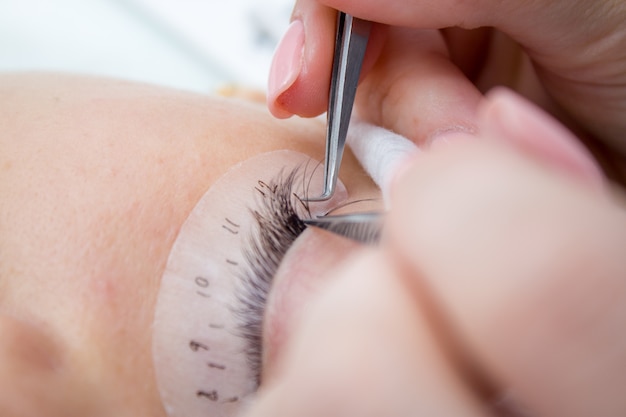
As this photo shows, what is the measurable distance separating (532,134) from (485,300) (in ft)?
0.34

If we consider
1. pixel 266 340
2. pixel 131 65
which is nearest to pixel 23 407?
pixel 266 340

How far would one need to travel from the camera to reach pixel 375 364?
30cm

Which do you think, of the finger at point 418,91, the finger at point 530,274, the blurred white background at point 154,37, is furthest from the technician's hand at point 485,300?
the blurred white background at point 154,37

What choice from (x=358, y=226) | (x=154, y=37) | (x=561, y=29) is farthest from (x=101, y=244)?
(x=154, y=37)

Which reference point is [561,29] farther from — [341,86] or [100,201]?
[100,201]

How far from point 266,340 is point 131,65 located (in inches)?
40.2

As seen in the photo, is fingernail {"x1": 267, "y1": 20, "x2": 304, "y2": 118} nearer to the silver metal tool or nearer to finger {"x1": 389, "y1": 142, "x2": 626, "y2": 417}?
the silver metal tool

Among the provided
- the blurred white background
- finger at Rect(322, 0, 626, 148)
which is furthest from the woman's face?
the blurred white background

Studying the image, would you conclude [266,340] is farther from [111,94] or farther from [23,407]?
[111,94]

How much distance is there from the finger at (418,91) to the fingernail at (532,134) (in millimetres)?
248

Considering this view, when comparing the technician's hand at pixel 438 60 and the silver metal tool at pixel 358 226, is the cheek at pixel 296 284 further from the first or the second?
the technician's hand at pixel 438 60

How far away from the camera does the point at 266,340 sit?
526 millimetres

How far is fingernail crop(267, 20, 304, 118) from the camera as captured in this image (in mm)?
633

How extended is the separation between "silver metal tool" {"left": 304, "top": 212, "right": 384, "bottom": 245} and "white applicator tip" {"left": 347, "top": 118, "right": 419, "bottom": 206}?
0.06 m
